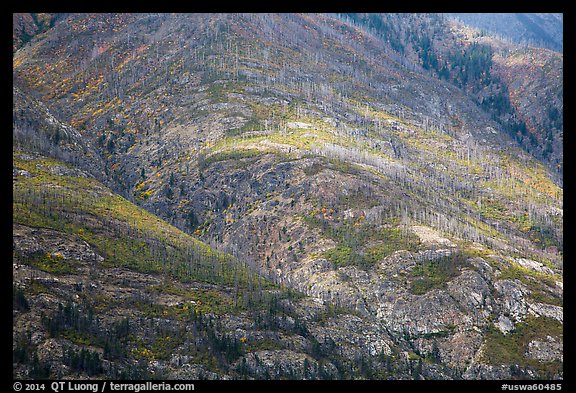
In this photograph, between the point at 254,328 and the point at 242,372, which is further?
the point at 254,328

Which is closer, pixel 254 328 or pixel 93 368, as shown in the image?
pixel 93 368

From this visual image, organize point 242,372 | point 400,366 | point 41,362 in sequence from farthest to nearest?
1. point 400,366
2. point 242,372
3. point 41,362

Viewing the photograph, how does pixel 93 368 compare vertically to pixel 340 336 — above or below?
below

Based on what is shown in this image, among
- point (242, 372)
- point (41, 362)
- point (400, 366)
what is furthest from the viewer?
point (400, 366)

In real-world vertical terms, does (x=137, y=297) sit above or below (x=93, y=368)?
above

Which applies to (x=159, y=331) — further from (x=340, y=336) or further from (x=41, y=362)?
(x=340, y=336)

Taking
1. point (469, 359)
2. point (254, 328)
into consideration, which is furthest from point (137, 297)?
point (469, 359)
